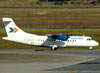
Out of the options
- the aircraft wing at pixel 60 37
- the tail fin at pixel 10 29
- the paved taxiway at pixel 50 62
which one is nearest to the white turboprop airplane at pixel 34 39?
the tail fin at pixel 10 29

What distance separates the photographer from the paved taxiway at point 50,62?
38312mm

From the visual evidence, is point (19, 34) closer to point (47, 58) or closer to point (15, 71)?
point (47, 58)

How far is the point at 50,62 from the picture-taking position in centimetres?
4419

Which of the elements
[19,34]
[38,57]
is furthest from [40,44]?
[38,57]

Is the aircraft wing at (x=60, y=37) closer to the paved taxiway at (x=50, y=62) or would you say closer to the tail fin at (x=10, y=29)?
the paved taxiway at (x=50, y=62)

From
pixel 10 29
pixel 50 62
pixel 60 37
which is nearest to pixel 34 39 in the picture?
pixel 10 29

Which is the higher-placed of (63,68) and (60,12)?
(63,68)

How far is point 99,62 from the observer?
43812 millimetres

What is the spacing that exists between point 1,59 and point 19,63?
442cm

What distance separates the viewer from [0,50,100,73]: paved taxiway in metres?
38.3

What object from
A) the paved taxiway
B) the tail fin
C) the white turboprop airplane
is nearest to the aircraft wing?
the white turboprop airplane

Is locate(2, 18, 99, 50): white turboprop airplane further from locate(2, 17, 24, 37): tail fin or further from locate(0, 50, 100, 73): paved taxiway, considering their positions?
locate(0, 50, 100, 73): paved taxiway

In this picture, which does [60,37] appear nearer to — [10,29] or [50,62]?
[10,29]

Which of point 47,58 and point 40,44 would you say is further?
point 40,44
